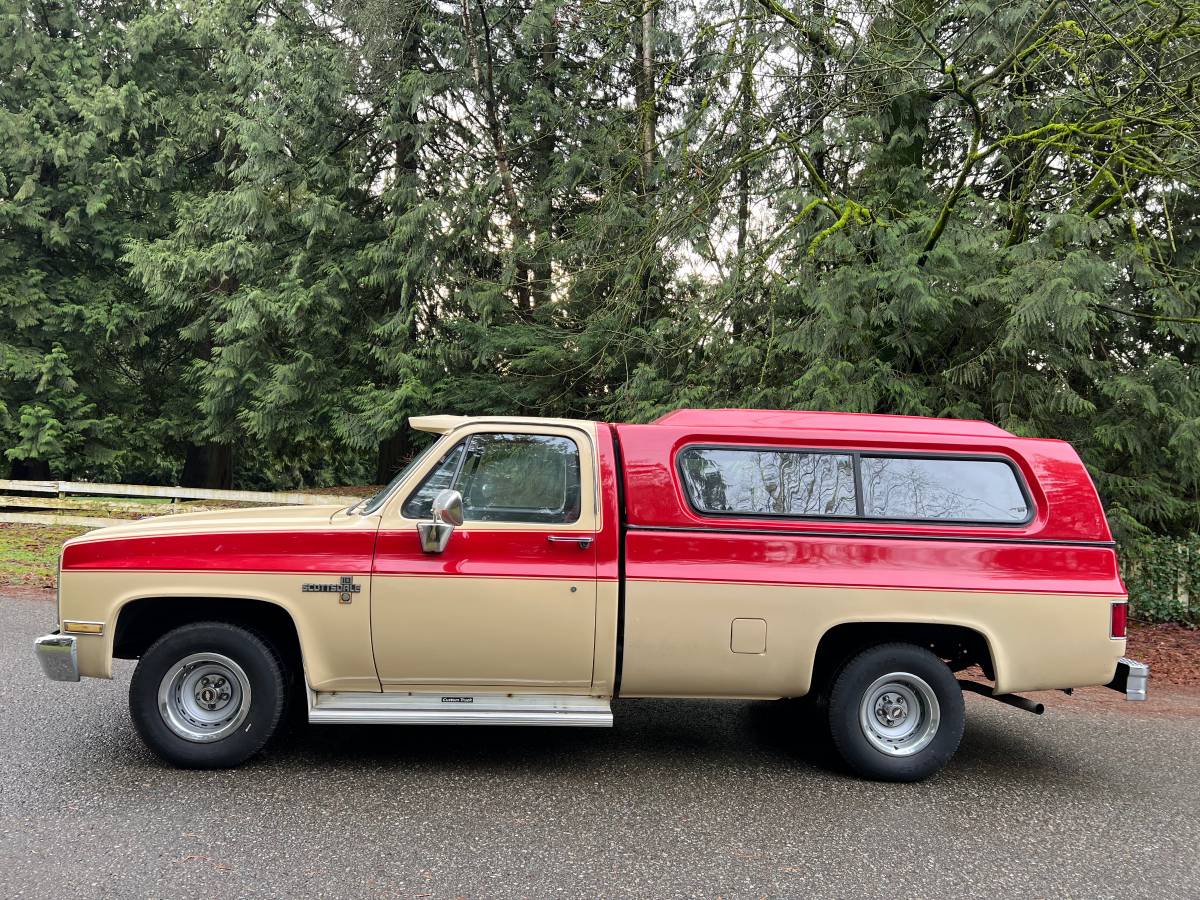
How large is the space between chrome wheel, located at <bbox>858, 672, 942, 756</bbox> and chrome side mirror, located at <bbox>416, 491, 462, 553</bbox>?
2.46 metres

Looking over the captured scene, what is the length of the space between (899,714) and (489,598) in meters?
2.41

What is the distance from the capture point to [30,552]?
13.5 m

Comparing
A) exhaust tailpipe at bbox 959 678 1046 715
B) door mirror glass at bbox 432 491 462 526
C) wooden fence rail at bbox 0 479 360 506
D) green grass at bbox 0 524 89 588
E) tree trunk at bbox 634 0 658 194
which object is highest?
tree trunk at bbox 634 0 658 194

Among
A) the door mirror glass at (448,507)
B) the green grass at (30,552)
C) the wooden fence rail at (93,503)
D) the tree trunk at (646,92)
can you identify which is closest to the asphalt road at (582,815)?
the door mirror glass at (448,507)

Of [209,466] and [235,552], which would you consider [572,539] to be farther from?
[209,466]

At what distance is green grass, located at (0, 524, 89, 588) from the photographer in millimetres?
Answer: 11461

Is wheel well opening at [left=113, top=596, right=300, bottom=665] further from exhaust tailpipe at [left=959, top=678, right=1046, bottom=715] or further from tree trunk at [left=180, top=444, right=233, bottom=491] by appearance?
tree trunk at [left=180, top=444, right=233, bottom=491]

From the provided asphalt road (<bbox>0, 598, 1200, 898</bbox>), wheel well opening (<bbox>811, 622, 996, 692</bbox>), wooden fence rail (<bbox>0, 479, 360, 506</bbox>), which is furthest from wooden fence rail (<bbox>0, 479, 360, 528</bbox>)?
wheel well opening (<bbox>811, 622, 996, 692</bbox>)

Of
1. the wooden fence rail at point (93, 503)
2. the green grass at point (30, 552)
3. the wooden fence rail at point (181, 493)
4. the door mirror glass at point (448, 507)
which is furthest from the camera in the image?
the wooden fence rail at point (93, 503)

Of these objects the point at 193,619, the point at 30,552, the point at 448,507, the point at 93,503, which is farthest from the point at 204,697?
the point at 93,503

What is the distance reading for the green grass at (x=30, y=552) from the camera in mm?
11461

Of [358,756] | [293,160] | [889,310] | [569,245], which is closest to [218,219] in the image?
[293,160]

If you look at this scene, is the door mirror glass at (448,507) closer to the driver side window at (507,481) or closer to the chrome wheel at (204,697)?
the driver side window at (507,481)

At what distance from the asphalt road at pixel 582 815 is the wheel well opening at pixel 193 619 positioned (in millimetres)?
597
